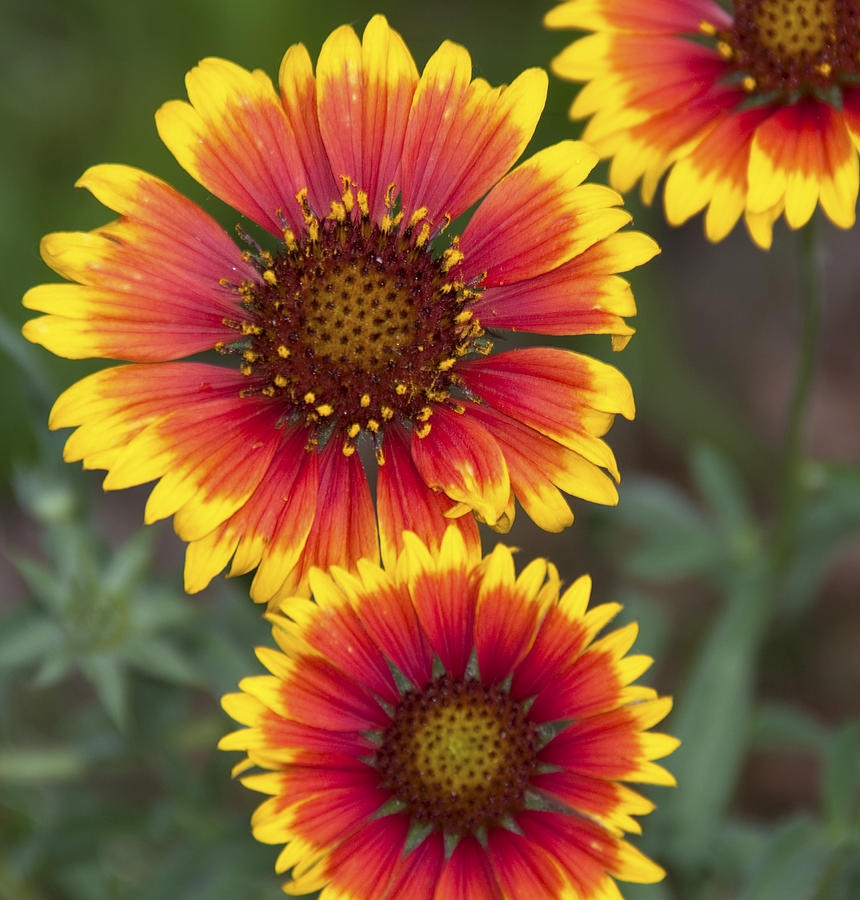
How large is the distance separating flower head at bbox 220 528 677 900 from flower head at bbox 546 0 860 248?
3.10 ft

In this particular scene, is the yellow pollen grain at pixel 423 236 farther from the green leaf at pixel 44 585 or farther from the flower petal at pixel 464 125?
the green leaf at pixel 44 585

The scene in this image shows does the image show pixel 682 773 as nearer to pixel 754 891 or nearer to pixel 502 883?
pixel 754 891

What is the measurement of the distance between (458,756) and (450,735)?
44 millimetres

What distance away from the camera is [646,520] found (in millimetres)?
3682

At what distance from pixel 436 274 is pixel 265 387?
452mm

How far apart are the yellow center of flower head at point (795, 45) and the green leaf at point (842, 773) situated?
158 cm

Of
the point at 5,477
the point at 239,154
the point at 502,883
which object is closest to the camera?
the point at 502,883

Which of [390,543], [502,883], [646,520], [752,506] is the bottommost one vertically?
[502,883]

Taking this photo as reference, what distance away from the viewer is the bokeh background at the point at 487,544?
293 cm

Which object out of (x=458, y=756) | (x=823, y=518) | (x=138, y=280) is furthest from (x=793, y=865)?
(x=138, y=280)

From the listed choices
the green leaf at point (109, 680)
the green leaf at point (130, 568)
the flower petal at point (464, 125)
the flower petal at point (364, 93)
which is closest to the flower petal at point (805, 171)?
the flower petal at point (464, 125)

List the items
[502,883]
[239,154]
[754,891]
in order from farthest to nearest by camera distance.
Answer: [754,891] < [239,154] < [502,883]

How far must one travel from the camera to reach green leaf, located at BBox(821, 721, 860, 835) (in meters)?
2.84

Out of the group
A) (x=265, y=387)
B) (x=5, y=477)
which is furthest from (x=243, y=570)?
(x=5, y=477)
